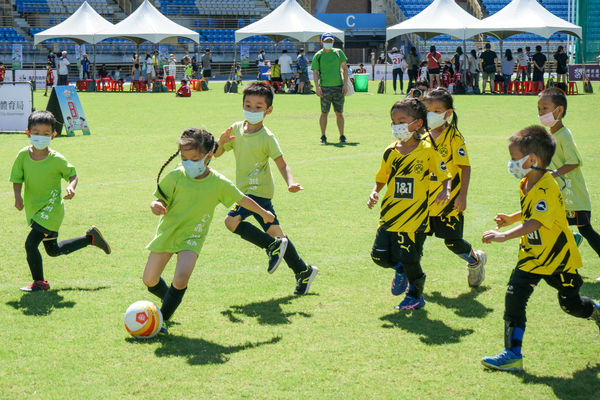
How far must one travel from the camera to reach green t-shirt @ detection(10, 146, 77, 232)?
645 cm

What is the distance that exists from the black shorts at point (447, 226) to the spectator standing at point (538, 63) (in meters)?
27.1

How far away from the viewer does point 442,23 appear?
3422 centimetres

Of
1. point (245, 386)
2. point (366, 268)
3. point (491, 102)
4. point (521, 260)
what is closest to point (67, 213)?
point (366, 268)

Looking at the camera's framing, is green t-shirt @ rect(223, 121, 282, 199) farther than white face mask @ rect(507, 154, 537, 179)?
Yes

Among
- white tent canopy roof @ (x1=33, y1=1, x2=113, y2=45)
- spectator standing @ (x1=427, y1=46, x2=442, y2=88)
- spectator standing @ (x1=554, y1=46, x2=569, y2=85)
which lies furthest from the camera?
white tent canopy roof @ (x1=33, y1=1, x2=113, y2=45)

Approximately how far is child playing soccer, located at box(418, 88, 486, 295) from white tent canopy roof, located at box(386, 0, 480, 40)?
28638 mm

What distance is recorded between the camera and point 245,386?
4.45 meters

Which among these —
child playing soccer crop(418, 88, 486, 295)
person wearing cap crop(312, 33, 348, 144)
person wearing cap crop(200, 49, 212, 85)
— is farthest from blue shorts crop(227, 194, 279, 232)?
person wearing cap crop(200, 49, 212, 85)

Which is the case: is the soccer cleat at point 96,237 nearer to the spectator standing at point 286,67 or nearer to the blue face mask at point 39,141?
the blue face mask at point 39,141

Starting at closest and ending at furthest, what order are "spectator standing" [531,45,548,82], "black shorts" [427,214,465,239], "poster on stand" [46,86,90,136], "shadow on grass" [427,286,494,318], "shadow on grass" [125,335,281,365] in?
1. "shadow on grass" [125,335,281,365]
2. "shadow on grass" [427,286,494,318]
3. "black shorts" [427,214,465,239]
4. "poster on stand" [46,86,90,136]
5. "spectator standing" [531,45,548,82]

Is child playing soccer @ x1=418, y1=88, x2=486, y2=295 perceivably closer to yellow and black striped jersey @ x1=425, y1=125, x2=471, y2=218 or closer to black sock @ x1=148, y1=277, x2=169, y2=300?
yellow and black striped jersey @ x1=425, y1=125, x2=471, y2=218

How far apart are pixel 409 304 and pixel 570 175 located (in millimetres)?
1857

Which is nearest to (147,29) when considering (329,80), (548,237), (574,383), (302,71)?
(302,71)

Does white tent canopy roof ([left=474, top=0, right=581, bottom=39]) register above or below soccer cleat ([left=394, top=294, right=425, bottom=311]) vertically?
above
